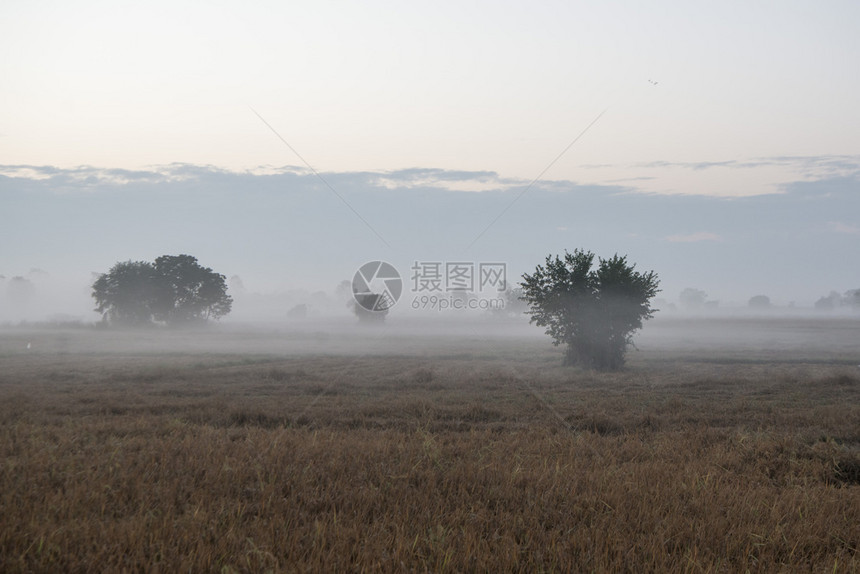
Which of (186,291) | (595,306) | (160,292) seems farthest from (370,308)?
(595,306)

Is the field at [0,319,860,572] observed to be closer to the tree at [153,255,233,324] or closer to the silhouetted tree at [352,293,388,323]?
the tree at [153,255,233,324]

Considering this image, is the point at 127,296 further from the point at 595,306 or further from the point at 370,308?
the point at 595,306

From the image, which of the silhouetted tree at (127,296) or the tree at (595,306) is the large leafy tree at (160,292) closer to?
the silhouetted tree at (127,296)

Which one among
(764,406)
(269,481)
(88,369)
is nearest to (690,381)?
(764,406)

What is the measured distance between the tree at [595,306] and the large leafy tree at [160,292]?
7292 centimetres

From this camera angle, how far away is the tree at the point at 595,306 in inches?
1232

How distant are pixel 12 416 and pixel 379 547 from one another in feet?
38.5

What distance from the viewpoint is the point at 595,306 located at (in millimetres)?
31844

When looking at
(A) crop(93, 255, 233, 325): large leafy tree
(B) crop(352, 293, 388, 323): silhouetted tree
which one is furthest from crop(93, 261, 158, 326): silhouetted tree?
(B) crop(352, 293, 388, 323): silhouetted tree

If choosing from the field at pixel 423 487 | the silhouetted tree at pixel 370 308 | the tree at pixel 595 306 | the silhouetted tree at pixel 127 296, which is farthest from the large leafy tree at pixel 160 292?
the field at pixel 423 487

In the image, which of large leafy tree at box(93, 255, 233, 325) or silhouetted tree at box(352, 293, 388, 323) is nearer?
large leafy tree at box(93, 255, 233, 325)

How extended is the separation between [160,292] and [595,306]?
75981mm

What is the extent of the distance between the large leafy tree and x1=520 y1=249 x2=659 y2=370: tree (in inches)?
2871

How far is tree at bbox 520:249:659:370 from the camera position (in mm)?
31281
